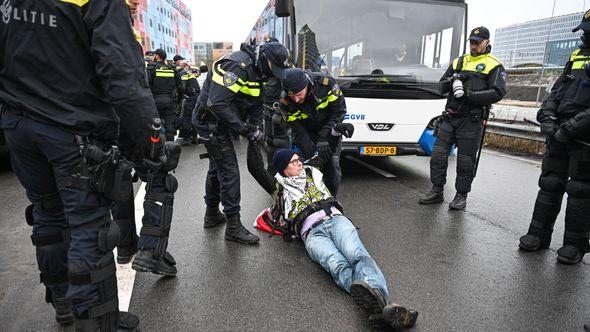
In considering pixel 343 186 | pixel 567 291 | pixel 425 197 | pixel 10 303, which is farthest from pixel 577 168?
pixel 10 303

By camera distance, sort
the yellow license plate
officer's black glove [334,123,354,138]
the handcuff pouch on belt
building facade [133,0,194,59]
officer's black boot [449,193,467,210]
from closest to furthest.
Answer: the handcuff pouch on belt → officer's black glove [334,123,354,138] → officer's black boot [449,193,467,210] → the yellow license plate → building facade [133,0,194,59]

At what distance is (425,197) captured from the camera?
488 cm

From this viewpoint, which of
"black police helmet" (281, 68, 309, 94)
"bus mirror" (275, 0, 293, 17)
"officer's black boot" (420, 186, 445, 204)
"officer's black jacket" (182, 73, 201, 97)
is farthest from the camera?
"officer's black jacket" (182, 73, 201, 97)

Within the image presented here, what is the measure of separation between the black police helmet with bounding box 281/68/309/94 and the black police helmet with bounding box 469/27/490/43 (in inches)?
79.0

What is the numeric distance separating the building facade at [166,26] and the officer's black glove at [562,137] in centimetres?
1581

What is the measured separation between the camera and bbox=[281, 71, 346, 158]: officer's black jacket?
410 centimetres

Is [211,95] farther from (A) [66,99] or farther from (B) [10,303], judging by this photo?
(B) [10,303]

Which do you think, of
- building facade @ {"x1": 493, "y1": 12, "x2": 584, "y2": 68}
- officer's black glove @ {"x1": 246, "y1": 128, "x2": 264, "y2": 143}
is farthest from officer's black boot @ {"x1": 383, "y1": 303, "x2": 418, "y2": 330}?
building facade @ {"x1": 493, "y1": 12, "x2": 584, "y2": 68}

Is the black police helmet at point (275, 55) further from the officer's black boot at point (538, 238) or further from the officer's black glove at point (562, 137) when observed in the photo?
the officer's black boot at point (538, 238)

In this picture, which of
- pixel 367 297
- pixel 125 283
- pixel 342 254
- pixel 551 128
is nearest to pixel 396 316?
pixel 367 297

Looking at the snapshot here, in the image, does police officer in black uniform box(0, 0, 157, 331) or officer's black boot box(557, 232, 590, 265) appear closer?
police officer in black uniform box(0, 0, 157, 331)

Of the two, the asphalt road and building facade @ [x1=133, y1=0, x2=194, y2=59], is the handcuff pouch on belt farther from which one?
building facade @ [x1=133, y1=0, x2=194, y2=59]

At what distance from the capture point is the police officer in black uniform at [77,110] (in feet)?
5.63

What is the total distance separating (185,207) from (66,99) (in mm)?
2843
